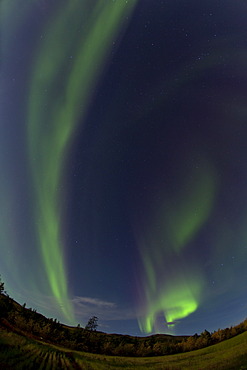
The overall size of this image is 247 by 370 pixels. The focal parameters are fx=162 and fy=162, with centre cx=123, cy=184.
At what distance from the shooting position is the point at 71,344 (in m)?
32.6

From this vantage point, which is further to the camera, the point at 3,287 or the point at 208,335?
the point at 3,287

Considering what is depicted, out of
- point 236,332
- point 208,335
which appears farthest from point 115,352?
point 236,332

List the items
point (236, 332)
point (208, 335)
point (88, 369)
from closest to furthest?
1. point (88, 369)
2. point (236, 332)
3. point (208, 335)

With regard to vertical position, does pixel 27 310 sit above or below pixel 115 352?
above

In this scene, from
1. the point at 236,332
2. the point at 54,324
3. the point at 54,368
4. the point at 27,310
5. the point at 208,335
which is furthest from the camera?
the point at 27,310

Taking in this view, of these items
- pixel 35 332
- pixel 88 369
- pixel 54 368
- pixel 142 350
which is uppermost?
pixel 54 368

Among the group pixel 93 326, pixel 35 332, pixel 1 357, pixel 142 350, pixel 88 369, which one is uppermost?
pixel 1 357

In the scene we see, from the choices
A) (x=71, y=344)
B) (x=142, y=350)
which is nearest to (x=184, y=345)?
(x=142, y=350)

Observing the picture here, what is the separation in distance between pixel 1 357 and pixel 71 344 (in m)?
35.8

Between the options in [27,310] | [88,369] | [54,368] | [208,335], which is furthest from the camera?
[27,310]

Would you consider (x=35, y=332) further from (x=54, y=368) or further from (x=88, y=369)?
(x=54, y=368)

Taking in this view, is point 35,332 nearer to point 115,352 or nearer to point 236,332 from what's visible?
point 115,352

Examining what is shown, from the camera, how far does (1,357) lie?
707 cm

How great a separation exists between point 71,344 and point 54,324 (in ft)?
44.2
